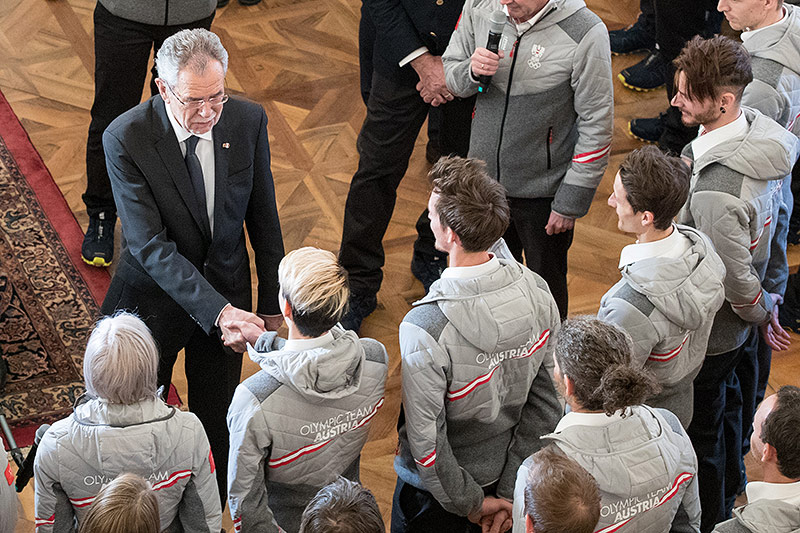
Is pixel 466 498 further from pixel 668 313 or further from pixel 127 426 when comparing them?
pixel 127 426

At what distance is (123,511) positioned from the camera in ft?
5.70

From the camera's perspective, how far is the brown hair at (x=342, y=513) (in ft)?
5.68

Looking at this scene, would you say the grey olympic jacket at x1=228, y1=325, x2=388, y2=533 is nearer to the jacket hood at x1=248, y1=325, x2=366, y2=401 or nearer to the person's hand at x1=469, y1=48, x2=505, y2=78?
the jacket hood at x1=248, y1=325, x2=366, y2=401

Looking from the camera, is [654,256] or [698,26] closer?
[654,256]

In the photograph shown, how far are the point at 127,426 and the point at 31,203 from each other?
2520mm

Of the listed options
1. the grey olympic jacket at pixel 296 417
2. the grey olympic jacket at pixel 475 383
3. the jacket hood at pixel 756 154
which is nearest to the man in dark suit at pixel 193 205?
the grey olympic jacket at pixel 296 417

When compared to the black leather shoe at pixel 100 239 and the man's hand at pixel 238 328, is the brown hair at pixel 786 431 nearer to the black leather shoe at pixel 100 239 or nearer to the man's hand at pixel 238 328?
the man's hand at pixel 238 328

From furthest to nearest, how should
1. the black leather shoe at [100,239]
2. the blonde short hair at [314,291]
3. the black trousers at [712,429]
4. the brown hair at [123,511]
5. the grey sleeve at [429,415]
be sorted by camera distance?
the black leather shoe at [100,239] < the black trousers at [712,429] < the grey sleeve at [429,415] < the blonde short hair at [314,291] < the brown hair at [123,511]

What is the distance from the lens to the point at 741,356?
10.4 feet

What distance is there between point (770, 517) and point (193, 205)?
5.58 ft

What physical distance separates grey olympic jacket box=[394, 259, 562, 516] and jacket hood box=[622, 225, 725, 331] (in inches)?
10.2

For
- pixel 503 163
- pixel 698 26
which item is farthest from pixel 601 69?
pixel 698 26

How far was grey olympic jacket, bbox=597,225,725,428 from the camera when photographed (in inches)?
98.8

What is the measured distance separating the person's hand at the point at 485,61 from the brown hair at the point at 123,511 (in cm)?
182
